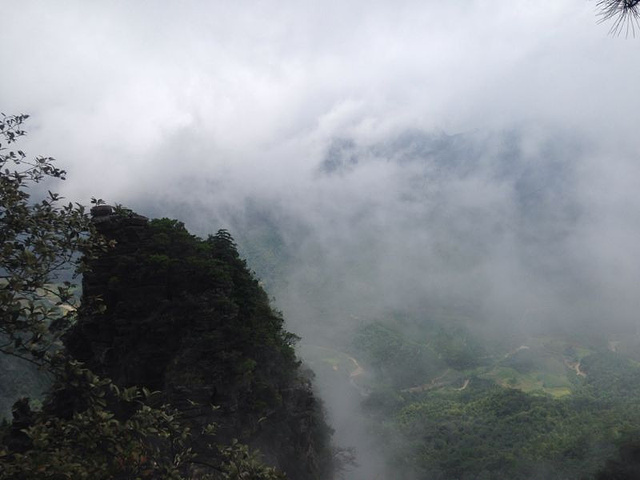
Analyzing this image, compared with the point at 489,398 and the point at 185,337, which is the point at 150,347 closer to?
the point at 185,337

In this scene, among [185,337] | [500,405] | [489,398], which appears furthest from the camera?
[489,398]

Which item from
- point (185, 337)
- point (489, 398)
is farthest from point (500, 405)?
point (185, 337)

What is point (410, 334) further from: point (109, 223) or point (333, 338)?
point (109, 223)

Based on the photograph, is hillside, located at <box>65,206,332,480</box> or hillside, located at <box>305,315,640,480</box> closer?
hillside, located at <box>65,206,332,480</box>

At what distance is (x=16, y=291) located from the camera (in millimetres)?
5086

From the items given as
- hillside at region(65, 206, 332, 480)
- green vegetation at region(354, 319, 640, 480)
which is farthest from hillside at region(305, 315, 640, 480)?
hillside at region(65, 206, 332, 480)

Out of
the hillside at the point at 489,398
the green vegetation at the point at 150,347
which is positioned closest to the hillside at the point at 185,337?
the green vegetation at the point at 150,347

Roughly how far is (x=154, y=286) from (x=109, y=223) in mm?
5918

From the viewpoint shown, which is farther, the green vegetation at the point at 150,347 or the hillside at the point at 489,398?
the hillside at the point at 489,398

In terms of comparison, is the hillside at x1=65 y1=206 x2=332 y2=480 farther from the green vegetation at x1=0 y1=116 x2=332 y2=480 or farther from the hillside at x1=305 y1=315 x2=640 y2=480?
the hillside at x1=305 y1=315 x2=640 y2=480

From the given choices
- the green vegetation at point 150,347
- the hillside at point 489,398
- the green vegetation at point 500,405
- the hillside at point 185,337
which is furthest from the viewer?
the hillside at point 489,398

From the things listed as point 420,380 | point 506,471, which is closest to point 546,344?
point 420,380

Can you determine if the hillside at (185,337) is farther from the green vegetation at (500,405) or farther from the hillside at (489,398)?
the hillside at (489,398)

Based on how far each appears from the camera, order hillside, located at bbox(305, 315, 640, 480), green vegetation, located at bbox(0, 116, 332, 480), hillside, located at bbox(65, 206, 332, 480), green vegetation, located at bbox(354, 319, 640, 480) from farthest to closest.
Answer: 1. hillside, located at bbox(305, 315, 640, 480)
2. green vegetation, located at bbox(354, 319, 640, 480)
3. hillside, located at bbox(65, 206, 332, 480)
4. green vegetation, located at bbox(0, 116, 332, 480)
